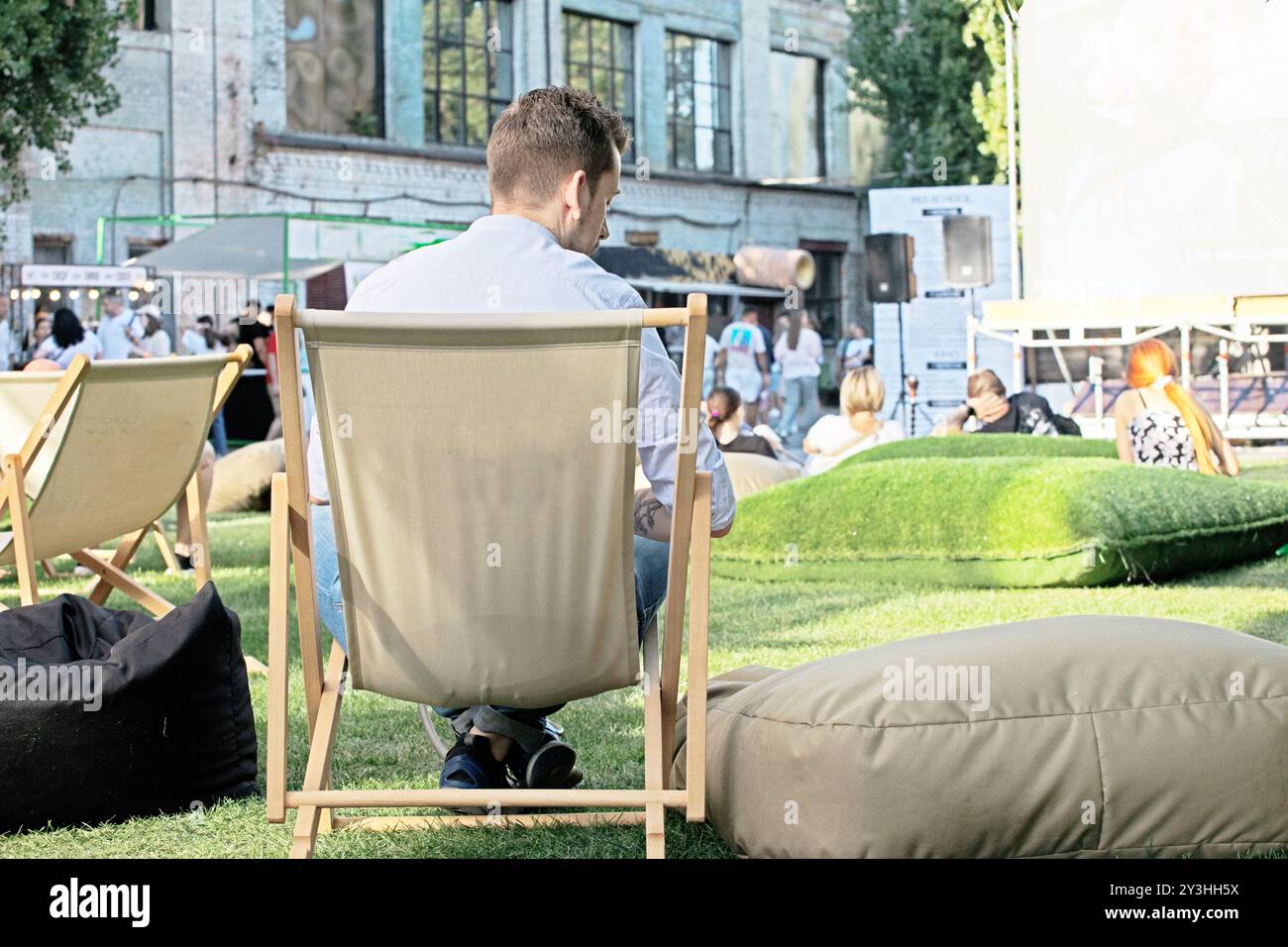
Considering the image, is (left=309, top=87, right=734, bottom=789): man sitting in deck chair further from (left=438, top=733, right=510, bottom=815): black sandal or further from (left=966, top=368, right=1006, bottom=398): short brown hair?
(left=966, top=368, right=1006, bottom=398): short brown hair

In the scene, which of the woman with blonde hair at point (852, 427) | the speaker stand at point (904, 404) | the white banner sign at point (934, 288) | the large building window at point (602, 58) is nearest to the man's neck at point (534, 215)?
the woman with blonde hair at point (852, 427)

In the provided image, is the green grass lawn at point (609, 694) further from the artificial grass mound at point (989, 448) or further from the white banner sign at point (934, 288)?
the white banner sign at point (934, 288)

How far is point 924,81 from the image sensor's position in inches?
1042

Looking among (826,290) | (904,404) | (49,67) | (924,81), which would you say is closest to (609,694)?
(904,404)

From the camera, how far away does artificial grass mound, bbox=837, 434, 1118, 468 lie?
8.40 m

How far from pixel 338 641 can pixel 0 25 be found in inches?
610

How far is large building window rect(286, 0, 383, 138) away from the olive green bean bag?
21.3 meters

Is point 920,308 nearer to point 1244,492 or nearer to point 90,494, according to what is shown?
point 1244,492

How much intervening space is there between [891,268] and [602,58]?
29.5 feet

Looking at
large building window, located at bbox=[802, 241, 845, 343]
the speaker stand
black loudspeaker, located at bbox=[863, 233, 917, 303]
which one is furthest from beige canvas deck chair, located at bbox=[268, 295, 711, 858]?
large building window, located at bbox=[802, 241, 845, 343]

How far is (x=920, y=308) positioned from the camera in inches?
779

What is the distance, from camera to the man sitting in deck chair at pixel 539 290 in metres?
2.84
